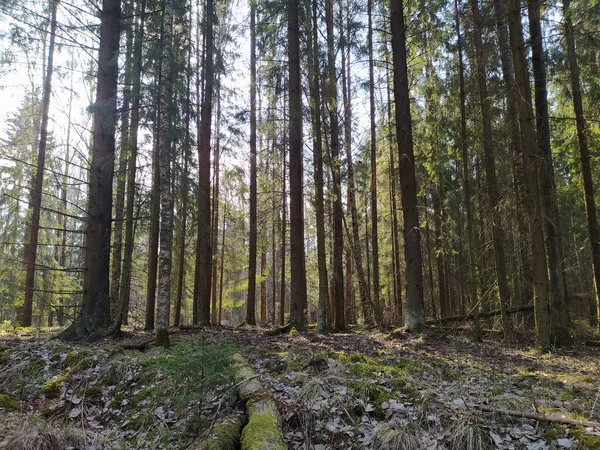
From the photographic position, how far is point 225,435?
3188 mm

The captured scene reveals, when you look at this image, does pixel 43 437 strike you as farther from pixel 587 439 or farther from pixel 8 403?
pixel 587 439

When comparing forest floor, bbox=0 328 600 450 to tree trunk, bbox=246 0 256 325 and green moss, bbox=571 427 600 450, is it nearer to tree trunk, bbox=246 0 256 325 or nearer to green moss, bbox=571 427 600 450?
green moss, bbox=571 427 600 450

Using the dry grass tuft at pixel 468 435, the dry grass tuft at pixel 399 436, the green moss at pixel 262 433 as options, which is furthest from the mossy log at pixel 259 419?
the dry grass tuft at pixel 468 435

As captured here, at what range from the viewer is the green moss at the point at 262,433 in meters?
2.86

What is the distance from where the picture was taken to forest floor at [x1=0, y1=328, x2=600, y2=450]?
316 centimetres

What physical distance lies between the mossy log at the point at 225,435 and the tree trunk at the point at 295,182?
726cm

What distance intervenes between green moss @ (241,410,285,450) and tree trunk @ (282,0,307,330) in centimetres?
742

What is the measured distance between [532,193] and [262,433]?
7275 millimetres

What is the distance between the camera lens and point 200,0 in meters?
13.0

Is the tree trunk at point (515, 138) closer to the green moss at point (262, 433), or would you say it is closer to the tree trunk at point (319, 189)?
the tree trunk at point (319, 189)

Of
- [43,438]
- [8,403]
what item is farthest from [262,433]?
[8,403]

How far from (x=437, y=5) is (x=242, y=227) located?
37.5 ft

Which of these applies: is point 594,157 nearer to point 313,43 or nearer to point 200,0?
point 313,43

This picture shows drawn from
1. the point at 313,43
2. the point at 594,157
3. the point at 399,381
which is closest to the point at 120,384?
the point at 399,381
